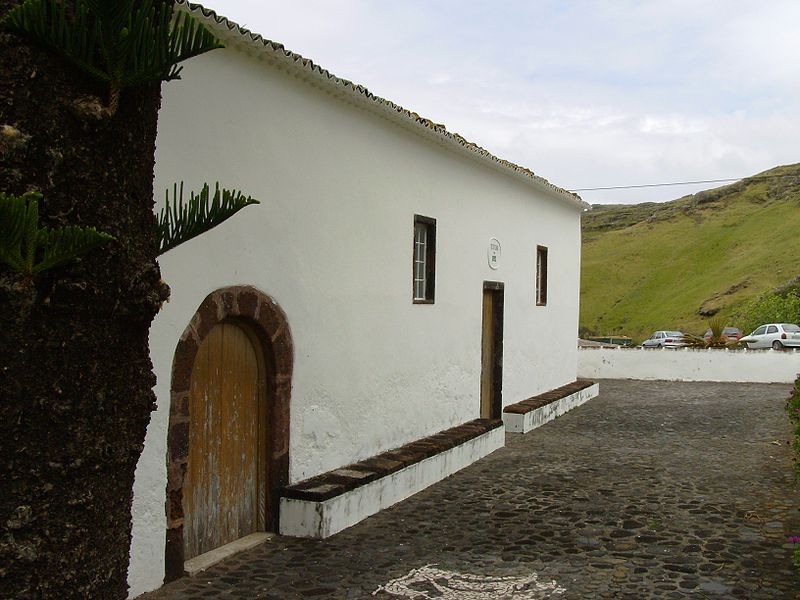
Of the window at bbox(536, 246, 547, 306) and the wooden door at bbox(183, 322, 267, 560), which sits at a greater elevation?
the window at bbox(536, 246, 547, 306)

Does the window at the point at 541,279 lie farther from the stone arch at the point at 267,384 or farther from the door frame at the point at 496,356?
the stone arch at the point at 267,384

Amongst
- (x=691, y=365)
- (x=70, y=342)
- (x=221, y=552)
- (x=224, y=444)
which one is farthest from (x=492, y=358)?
(x=691, y=365)

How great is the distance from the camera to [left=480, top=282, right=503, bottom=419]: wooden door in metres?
11.8

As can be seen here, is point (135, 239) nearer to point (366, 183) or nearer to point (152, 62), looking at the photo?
point (152, 62)

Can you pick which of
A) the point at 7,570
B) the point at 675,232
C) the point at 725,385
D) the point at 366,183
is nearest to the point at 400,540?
the point at 366,183

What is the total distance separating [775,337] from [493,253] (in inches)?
985

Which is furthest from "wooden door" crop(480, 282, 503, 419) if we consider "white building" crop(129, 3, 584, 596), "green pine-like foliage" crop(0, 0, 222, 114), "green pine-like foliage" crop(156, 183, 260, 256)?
"green pine-like foliage" crop(0, 0, 222, 114)

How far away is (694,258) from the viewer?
240ft

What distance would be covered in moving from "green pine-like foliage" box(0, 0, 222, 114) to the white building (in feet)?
8.67

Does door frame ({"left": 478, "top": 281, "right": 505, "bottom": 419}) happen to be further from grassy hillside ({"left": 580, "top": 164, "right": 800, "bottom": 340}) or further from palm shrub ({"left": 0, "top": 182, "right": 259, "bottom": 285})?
grassy hillside ({"left": 580, "top": 164, "right": 800, "bottom": 340})

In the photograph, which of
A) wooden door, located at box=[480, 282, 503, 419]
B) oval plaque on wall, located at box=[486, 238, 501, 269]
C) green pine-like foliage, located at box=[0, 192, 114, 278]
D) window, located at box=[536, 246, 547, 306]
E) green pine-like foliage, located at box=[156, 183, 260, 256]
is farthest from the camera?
window, located at box=[536, 246, 547, 306]

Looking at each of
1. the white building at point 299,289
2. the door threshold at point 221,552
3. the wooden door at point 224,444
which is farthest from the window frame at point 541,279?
the door threshold at point 221,552

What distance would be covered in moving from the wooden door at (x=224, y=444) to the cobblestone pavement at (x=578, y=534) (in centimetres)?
31

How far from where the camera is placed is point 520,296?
42.1 feet
